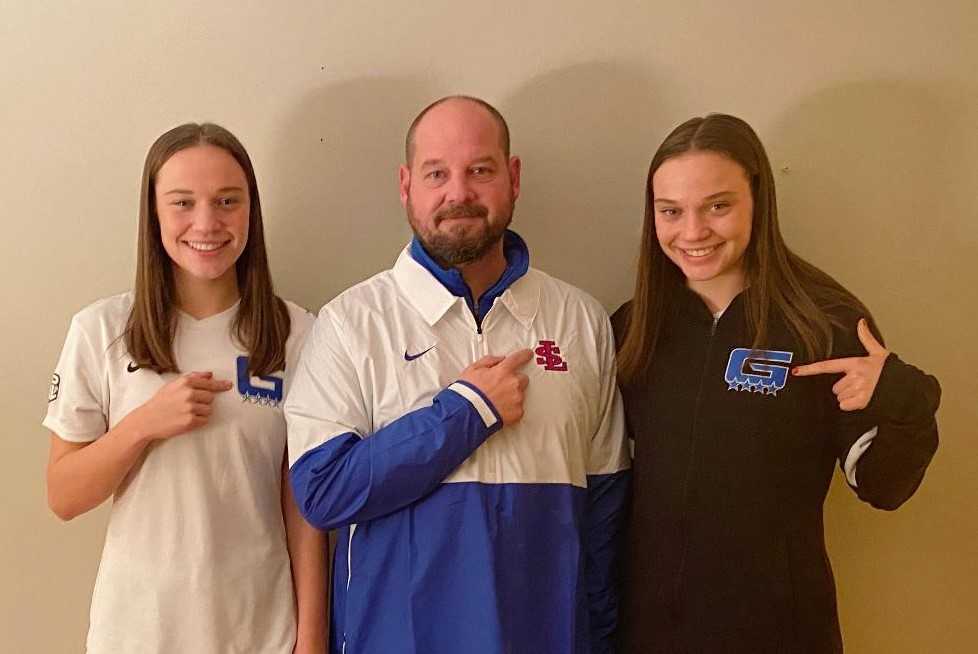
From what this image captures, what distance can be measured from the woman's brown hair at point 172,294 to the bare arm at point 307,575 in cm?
25

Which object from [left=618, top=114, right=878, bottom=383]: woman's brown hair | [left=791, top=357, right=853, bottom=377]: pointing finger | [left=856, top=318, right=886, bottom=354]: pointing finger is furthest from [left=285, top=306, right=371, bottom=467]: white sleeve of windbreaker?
[left=856, top=318, right=886, bottom=354]: pointing finger

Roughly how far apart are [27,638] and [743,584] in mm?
1560

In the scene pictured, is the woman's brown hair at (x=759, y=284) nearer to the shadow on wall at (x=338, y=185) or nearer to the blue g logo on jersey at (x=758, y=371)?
the blue g logo on jersey at (x=758, y=371)

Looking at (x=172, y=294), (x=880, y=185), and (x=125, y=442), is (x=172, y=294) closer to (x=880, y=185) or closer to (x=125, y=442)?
(x=125, y=442)

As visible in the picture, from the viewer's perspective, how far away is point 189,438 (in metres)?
1.48

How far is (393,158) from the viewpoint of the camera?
189 cm

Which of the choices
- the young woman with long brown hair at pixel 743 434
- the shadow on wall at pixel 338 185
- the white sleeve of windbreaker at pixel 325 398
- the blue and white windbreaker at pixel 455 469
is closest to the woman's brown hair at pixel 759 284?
the young woman with long brown hair at pixel 743 434

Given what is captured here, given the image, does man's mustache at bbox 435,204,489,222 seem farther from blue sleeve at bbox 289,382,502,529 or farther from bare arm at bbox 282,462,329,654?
bare arm at bbox 282,462,329,654

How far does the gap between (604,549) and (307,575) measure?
0.57 meters

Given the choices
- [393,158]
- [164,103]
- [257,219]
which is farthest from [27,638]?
[393,158]

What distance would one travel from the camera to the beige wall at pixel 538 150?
183 centimetres

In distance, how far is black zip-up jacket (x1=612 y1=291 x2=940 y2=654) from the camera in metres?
1.45

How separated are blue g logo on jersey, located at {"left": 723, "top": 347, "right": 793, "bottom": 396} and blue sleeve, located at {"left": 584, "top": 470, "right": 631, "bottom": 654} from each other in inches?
11.7

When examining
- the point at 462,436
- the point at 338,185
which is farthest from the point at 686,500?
the point at 338,185
